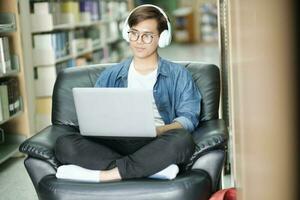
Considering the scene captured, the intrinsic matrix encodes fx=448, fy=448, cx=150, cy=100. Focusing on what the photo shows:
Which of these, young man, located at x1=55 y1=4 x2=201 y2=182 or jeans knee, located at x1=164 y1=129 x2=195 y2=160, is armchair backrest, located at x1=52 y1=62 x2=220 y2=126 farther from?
jeans knee, located at x1=164 y1=129 x2=195 y2=160

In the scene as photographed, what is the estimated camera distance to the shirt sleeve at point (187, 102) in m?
2.27

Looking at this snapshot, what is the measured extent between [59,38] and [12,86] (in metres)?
1.41

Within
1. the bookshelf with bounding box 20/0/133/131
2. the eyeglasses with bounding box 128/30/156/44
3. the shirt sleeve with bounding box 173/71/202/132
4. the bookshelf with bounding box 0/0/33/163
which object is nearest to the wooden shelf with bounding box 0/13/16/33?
the bookshelf with bounding box 0/0/33/163

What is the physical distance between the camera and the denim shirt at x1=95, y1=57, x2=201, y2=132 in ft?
7.66

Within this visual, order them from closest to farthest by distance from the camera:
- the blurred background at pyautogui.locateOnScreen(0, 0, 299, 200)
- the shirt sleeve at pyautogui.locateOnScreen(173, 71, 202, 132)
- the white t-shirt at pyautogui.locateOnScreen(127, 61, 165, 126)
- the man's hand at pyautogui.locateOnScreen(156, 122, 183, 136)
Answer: the blurred background at pyautogui.locateOnScreen(0, 0, 299, 200)
the man's hand at pyautogui.locateOnScreen(156, 122, 183, 136)
the shirt sleeve at pyautogui.locateOnScreen(173, 71, 202, 132)
the white t-shirt at pyautogui.locateOnScreen(127, 61, 165, 126)

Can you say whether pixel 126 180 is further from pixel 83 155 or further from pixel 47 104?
pixel 47 104

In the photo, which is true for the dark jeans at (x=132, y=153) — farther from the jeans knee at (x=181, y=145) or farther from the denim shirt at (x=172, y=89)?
the denim shirt at (x=172, y=89)

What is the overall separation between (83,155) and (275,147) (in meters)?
1.72

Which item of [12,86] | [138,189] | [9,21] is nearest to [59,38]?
[9,21]

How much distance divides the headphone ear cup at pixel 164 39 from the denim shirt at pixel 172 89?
11cm

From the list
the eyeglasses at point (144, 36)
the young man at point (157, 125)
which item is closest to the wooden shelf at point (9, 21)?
the young man at point (157, 125)

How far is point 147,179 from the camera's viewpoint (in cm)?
188

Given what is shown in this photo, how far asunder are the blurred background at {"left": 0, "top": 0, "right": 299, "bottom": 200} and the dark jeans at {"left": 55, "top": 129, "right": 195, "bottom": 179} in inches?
9.6

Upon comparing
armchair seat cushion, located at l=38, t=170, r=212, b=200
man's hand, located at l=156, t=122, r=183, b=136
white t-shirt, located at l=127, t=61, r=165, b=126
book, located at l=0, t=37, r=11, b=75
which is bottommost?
armchair seat cushion, located at l=38, t=170, r=212, b=200
